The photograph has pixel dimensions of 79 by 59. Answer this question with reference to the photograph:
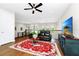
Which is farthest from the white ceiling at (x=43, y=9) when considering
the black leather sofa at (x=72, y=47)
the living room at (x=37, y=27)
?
the black leather sofa at (x=72, y=47)

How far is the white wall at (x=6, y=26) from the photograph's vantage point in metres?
4.26

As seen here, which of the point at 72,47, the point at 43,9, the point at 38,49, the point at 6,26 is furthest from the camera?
the point at 6,26

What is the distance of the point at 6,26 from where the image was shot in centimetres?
459

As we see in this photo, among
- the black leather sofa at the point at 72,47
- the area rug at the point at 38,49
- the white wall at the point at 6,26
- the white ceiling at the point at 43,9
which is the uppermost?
the white ceiling at the point at 43,9

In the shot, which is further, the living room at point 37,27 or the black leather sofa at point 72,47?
the living room at point 37,27

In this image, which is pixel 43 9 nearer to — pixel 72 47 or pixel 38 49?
pixel 38 49

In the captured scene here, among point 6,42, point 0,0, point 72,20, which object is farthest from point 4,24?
point 0,0

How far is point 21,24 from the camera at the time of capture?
8.92 m

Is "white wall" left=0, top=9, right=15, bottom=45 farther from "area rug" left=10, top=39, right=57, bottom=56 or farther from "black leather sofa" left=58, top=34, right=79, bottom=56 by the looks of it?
"black leather sofa" left=58, top=34, right=79, bottom=56

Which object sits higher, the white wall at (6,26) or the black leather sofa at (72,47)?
the white wall at (6,26)

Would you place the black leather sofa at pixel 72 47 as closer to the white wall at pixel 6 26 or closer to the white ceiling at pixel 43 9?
the white ceiling at pixel 43 9

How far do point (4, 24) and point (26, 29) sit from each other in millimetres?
5076

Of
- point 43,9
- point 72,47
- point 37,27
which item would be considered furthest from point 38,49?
point 37,27

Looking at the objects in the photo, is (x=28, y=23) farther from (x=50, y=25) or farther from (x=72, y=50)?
(x=72, y=50)
